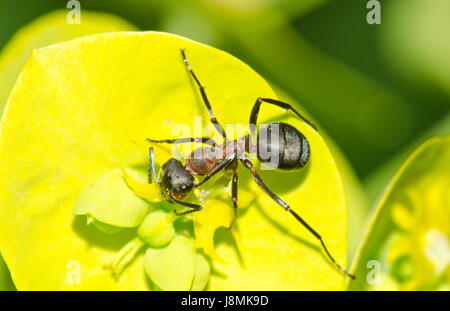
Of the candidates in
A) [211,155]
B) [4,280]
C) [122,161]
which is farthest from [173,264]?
[4,280]

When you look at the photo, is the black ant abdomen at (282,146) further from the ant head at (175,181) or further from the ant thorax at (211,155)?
the ant head at (175,181)

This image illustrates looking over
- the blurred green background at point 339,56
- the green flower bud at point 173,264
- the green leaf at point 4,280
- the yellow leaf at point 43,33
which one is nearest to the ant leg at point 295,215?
the green flower bud at point 173,264

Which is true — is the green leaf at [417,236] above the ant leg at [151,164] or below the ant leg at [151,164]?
below

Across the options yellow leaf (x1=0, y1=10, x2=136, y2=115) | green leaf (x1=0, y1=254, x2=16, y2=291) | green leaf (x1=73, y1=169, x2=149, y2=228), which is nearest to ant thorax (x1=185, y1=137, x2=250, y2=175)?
green leaf (x1=73, y1=169, x2=149, y2=228)
